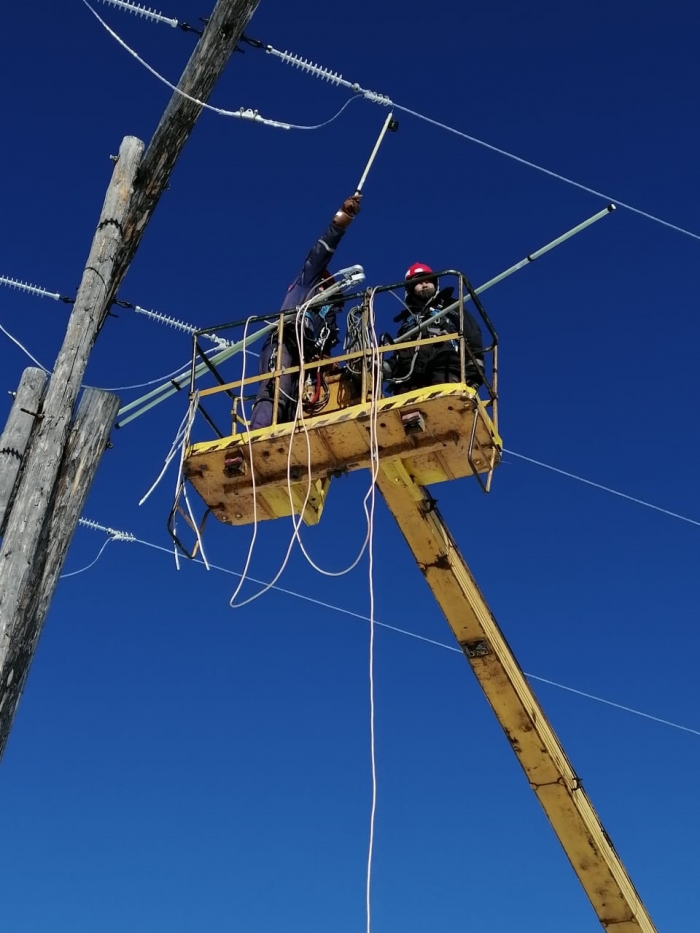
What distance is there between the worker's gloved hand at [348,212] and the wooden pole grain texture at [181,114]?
8.78 ft

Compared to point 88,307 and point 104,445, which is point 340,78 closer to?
point 88,307

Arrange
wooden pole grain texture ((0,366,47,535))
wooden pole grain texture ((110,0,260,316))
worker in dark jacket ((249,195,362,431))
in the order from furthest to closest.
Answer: worker in dark jacket ((249,195,362,431)) < wooden pole grain texture ((110,0,260,316)) < wooden pole grain texture ((0,366,47,535))

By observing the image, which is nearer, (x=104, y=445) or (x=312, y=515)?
(x=104, y=445)

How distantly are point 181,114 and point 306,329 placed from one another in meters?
2.85

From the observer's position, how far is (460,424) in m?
8.54

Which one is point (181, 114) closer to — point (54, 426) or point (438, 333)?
point (54, 426)

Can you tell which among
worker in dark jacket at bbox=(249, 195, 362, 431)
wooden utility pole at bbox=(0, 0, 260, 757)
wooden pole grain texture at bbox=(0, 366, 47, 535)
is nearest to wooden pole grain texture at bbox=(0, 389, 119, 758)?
wooden utility pole at bbox=(0, 0, 260, 757)

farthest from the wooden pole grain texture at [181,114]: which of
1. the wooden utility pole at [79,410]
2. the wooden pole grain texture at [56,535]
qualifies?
the wooden pole grain texture at [56,535]

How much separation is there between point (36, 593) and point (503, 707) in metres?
5.76

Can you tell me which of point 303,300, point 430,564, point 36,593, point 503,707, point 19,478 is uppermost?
point 303,300

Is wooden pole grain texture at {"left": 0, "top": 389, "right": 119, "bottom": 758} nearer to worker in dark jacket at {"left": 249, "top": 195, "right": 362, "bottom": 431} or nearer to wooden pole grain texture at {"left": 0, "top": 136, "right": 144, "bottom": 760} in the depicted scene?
wooden pole grain texture at {"left": 0, "top": 136, "right": 144, "bottom": 760}

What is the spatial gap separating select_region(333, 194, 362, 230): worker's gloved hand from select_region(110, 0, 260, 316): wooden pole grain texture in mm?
2676

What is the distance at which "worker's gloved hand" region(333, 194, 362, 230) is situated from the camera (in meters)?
9.98

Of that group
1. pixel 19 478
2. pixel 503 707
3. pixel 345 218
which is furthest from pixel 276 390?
pixel 503 707
